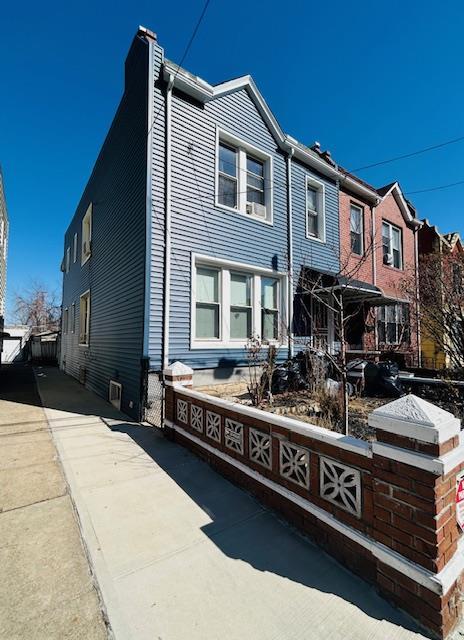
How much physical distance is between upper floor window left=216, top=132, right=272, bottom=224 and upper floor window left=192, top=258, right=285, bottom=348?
1556mm

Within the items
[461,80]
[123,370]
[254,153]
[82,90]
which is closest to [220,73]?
[254,153]

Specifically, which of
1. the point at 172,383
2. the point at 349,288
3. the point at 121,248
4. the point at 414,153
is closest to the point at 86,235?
the point at 121,248

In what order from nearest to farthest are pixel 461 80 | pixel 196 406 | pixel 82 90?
pixel 196 406 → pixel 461 80 → pixel 82 90

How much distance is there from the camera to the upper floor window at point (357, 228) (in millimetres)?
11125

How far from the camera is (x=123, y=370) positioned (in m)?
6.77

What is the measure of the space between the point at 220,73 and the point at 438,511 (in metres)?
8.88

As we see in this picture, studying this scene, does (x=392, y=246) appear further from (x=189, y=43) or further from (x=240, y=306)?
(x=189, y=43)

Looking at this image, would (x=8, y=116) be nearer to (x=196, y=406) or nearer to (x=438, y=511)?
(x=196, y=406)

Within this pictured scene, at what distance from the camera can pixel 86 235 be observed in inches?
454

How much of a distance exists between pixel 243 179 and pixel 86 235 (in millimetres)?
6904

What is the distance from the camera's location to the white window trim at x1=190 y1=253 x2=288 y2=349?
6.50 m

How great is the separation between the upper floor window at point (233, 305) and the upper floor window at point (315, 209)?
100 inches

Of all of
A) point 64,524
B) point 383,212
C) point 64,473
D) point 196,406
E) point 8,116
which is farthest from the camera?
point 383,212

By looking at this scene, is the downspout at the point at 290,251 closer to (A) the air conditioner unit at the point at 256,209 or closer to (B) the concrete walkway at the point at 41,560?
(A) the air conditioner unit at the point at 256,209
